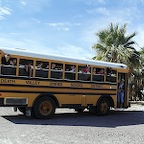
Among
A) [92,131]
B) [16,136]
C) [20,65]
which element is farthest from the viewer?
[20,65]

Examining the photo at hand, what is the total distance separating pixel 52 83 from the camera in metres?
14.0

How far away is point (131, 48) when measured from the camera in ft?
81.5

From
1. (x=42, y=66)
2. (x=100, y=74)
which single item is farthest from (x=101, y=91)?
(x=42, y=66)

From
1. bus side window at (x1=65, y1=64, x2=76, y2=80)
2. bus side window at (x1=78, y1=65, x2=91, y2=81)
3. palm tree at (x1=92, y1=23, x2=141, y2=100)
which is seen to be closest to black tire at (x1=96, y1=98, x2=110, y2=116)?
bus side window at (x1=78, y1=65, x2=91, y2=81)

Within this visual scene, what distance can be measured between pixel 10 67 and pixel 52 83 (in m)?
2.07

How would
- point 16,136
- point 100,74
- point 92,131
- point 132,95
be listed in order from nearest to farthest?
point 16,136
point 92,131
point 100,74
point 132,95

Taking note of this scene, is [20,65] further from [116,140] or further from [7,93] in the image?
[116,140]

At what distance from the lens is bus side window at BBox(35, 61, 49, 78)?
13523mm

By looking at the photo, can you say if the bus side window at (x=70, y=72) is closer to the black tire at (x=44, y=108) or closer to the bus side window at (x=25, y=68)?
the black tire at (x=44, y=108)

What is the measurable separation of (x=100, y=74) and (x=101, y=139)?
6.57 meters

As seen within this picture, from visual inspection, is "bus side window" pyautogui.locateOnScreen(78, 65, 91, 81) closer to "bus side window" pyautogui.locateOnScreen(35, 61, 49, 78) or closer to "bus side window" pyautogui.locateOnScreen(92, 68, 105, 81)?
"bus side window" pyautogui.locateOnScreen(92, 68, 105, 81)

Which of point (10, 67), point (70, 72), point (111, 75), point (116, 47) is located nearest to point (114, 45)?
point (116, 47)

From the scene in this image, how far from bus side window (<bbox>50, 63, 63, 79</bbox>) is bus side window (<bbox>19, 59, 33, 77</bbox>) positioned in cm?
104

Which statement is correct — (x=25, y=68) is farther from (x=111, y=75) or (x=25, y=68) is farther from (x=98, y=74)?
(x=111, y=75)
